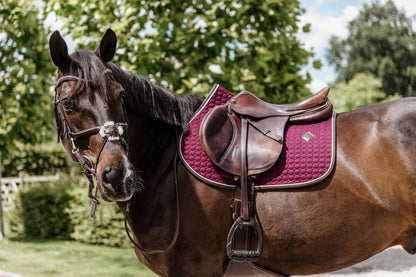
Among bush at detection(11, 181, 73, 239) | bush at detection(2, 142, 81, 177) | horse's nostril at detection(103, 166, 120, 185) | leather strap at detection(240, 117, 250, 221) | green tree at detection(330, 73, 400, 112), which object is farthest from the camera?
green tree at detection(330, 73, 400, 112)

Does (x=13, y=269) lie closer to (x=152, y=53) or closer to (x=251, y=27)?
(x=152, y=53)

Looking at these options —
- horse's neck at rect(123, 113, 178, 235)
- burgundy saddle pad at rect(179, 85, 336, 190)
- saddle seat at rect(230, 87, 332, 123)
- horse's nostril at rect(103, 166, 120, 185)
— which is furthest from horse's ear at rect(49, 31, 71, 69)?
saddle seat at rect(230, 87, 332, 123)

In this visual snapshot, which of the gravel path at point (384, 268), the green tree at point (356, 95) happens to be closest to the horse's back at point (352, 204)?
the gravel path at point (384, 268)

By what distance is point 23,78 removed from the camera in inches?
309

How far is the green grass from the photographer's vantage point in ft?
20.6

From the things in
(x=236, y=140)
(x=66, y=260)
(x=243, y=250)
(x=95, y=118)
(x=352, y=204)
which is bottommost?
(x=66, y=260)

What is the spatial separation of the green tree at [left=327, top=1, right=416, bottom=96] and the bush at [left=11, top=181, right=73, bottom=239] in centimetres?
3043

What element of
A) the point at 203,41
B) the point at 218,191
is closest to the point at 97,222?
the point at 203,41

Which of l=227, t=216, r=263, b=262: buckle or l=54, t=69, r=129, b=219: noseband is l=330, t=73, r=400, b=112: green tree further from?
l=54, t=69, r=129, b=219: noseband

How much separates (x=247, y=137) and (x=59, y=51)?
120 cm

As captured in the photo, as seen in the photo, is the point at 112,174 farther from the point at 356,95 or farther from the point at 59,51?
the point at 356,95

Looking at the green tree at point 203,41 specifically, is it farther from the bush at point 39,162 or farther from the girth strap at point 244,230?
the bush at point 39,162

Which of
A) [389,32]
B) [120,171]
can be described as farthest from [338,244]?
[389,32]

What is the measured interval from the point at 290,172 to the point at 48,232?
8915 millimetres
